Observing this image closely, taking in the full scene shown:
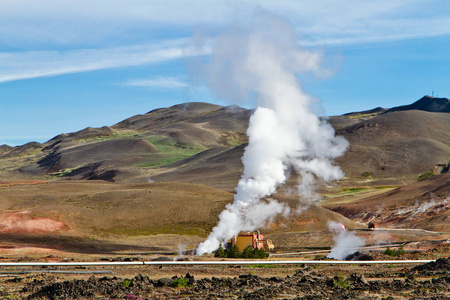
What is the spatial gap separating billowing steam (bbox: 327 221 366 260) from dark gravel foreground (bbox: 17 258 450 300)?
19.6 metres

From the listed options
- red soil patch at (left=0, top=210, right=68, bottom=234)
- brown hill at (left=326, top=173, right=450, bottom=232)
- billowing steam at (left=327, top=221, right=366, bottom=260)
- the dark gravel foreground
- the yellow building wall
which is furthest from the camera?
brown hill at (left=326, top=173, right=450, bottom=232)

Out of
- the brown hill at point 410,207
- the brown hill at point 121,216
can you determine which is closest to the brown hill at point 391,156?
the brown hill at point 410,207

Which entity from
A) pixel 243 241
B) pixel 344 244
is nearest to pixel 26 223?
pixel 243 241

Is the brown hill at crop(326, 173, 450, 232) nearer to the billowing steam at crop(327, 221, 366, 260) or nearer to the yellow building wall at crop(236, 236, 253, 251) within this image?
the billowing steam at crop(327, 221, 366, 260)

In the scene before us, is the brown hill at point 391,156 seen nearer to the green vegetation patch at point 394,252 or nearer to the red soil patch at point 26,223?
the red soil patch at point 26,223

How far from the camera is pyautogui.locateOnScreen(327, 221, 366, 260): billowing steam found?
57831 mm

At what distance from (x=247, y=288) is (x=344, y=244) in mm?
32760

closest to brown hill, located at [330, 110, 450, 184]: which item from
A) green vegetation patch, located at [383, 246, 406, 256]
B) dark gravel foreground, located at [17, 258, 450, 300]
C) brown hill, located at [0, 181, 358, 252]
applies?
brown hill, located at [0, 181, 358, 252]

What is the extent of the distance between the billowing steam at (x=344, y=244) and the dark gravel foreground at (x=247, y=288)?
1962 centimetres

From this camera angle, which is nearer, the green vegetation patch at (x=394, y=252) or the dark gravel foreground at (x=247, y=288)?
the dark gravel foreground at (x=247, y=288)

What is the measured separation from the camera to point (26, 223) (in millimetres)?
75062

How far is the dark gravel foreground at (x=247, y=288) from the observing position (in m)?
30.8

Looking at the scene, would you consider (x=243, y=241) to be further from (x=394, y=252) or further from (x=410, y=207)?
(x=410, y=207)

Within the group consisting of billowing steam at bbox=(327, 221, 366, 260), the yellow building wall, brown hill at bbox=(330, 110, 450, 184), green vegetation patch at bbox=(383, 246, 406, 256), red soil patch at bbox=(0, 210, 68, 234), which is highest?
brown hill at bbox=(330, 110, 450, 184)
